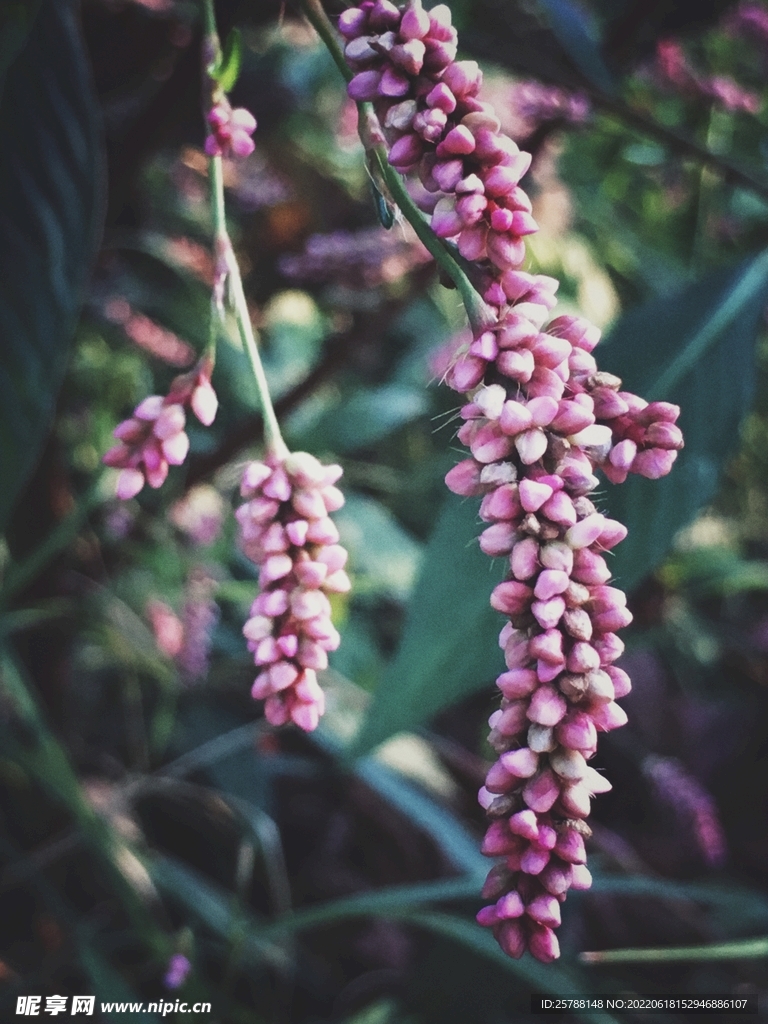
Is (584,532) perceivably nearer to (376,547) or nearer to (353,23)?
(353,23)

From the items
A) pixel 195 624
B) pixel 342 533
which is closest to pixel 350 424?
pixel 342 533

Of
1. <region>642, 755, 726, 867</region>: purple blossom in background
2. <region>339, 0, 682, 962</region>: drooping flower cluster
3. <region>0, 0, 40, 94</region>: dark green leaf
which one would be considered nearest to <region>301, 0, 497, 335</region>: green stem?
<region>339, 0, 682, 962</region>: drooping flower cluster

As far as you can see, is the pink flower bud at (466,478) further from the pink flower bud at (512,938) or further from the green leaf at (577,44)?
the green leaf at (577,44)

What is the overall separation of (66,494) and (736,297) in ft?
1.79

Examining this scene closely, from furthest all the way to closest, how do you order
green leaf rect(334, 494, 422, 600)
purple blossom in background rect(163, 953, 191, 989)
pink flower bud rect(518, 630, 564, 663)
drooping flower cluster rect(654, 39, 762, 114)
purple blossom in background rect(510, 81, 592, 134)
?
1. green leaf rect(334, 494, 422, 600)
2. drooping flower cluster rect(654, 39, 762, 114)
3. purple blossom in background rect(510, 81, 592, 134)
4. purple blossom in background rect(163, 953, 191, 989)
5. pink flower bud rect(518, 630, 564, 663)

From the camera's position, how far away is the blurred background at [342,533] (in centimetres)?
44

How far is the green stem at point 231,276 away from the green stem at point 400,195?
0.04 meters

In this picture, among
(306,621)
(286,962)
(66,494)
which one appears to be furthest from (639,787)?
(306,621)

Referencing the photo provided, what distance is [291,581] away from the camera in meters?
0.27

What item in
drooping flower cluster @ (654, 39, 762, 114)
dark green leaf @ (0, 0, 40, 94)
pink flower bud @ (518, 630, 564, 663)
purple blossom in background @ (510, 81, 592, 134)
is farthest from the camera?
drooping flower cluster @ (654, 39, 762, 114)

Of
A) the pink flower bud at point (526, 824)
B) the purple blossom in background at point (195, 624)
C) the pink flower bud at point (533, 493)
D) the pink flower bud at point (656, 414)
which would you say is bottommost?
the purple blossom in background at point (195, 624)

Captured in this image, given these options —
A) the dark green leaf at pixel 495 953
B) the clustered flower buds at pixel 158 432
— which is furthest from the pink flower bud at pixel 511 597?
the dark green leaf at pixel 495 953

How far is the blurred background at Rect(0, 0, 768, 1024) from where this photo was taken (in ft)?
1.46

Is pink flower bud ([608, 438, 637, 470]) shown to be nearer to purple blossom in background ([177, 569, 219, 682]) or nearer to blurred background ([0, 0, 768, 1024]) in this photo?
blurred background ([0, 0, 768, 1024])
